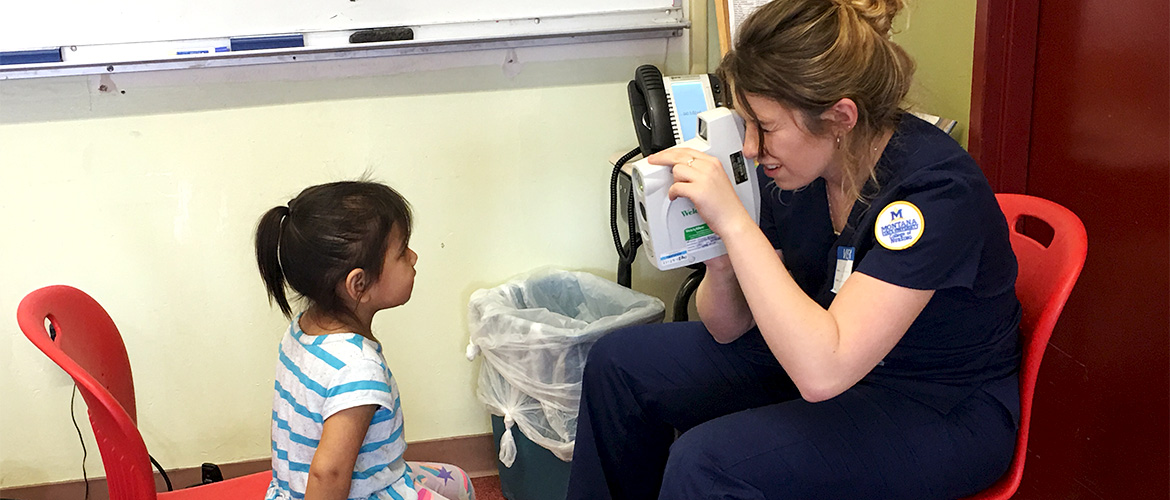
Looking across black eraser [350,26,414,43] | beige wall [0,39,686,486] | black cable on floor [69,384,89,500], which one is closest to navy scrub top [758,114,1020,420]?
beige wall [0,39,686,486]

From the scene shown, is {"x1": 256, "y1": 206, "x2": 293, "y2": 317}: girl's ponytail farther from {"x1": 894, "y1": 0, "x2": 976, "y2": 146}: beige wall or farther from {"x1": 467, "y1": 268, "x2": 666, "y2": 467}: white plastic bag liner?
{"x1": 894, "y1": 0, "x2": 976, "y2": 146}: beige wall

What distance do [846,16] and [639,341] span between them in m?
0.63

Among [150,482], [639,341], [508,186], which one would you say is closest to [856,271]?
[639,341]

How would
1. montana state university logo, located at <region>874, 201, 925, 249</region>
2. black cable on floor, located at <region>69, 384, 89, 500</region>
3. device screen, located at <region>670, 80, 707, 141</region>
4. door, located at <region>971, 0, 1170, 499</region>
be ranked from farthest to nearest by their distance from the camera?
black cable on floor, located at <region>69, 384, 89, 500</region>, device screen, located at <region>670, 80, 707, 141</region>, door, located at <region>971, 0, 1170, 499</region>, montana state university logo, located at <region>874, 201, 925, 249</region>

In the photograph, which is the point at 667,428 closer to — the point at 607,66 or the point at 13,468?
the point at 607,66

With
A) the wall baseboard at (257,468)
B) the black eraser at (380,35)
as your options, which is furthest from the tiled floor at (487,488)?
the black eraser at (380,35)

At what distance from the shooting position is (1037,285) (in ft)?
4.15

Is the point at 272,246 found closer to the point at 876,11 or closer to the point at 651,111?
the point at 651,111

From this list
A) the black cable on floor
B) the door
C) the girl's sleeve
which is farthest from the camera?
the black cable on floor

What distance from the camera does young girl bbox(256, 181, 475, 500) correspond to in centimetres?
120

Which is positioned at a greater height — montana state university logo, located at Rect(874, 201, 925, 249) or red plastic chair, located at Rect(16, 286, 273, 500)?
montana state university logo, located at Rect(874, 201, 925, 249)

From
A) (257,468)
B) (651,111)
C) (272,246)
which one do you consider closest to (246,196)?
(257,468)

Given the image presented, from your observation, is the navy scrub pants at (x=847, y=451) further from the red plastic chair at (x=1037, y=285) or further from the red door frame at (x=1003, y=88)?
the red door frame at (x=1003, y=88)

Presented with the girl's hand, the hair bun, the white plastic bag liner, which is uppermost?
the hair bun
